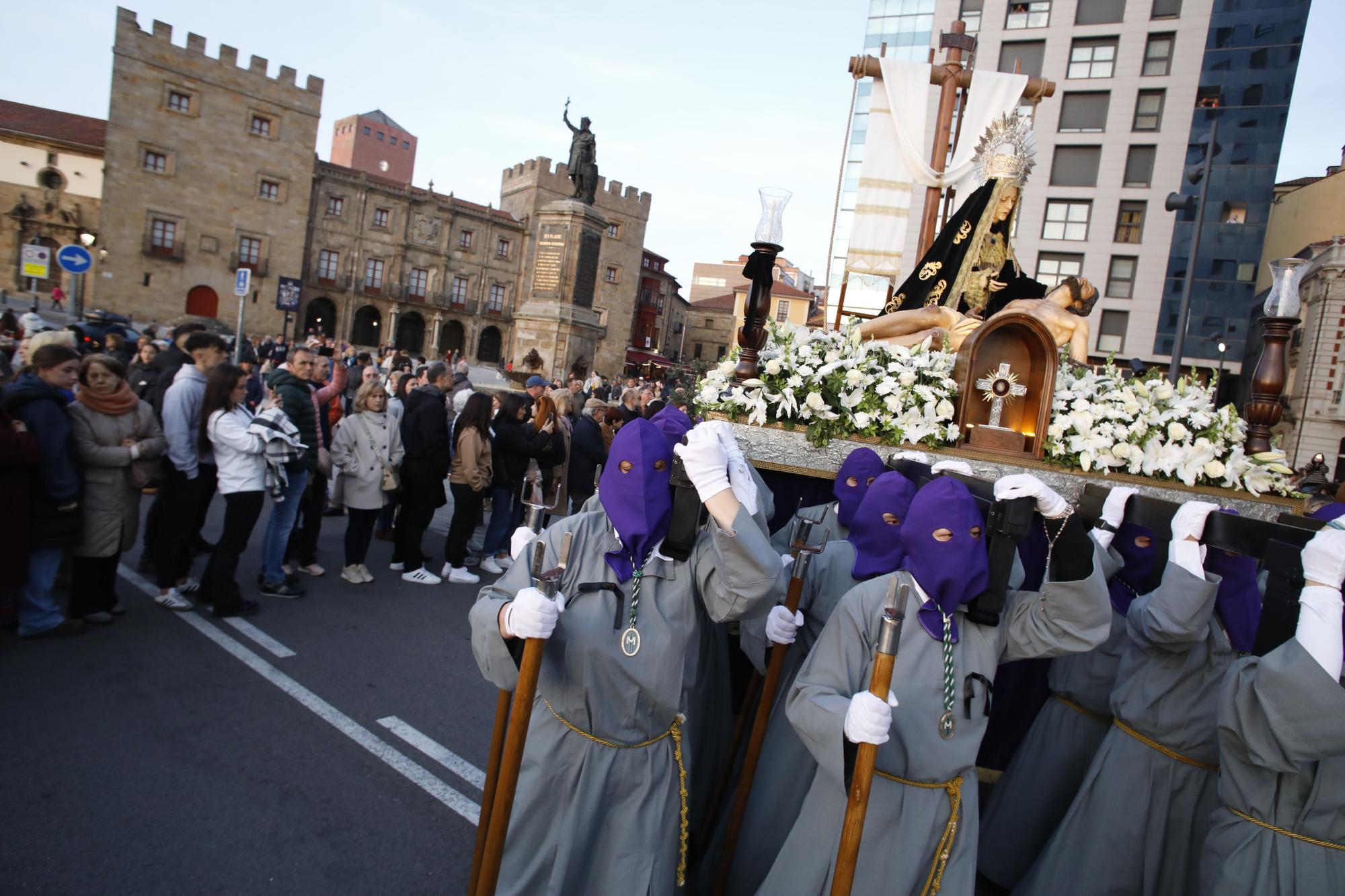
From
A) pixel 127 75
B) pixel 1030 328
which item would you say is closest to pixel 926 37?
pixel 127 75

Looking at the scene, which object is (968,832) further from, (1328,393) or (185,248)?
(185,248)

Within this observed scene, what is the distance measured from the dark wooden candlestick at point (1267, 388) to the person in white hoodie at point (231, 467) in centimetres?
703

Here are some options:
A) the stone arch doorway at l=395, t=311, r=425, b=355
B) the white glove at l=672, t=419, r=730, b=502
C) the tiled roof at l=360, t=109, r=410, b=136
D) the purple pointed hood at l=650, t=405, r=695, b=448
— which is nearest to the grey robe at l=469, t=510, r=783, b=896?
the white glove at l=672, t=419, r=730, b=502

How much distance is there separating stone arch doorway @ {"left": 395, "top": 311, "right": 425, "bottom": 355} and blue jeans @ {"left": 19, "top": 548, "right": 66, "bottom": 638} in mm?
46819

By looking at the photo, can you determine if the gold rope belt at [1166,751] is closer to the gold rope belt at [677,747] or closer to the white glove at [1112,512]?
the white glove at [1112,512]

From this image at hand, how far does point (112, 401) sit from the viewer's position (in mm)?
5512

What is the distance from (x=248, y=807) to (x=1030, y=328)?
4.93 m

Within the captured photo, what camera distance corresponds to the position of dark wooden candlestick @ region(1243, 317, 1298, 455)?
5273mm

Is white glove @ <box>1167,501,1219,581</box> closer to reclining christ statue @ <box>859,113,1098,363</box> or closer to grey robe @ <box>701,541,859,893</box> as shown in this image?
grey robe @ <box>701,541,859,893</box>

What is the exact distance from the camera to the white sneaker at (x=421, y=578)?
24.7 feet

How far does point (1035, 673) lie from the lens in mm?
4363

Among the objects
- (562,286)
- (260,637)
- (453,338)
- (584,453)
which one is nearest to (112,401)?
(260,637)

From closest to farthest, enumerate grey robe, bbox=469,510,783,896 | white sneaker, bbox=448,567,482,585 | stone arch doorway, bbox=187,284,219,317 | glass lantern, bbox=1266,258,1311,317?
grey robe, bbox=469,510,783,896 → glass lantern, bbox=1266,258,1311,317 → white sneaker, bbox=448,567,482,585 → stone arch doorway, bbox=187,284,219,317

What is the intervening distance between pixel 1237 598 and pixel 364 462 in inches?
251
